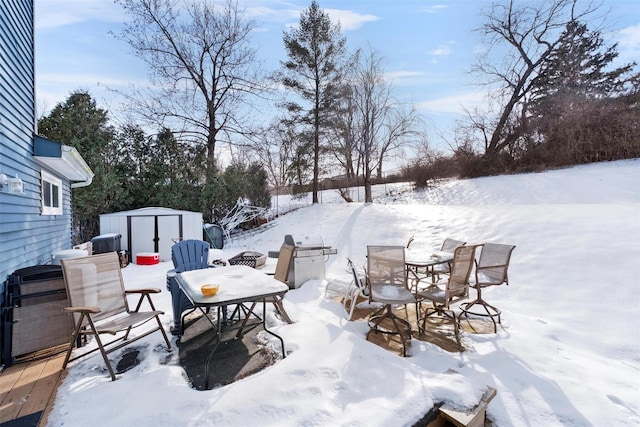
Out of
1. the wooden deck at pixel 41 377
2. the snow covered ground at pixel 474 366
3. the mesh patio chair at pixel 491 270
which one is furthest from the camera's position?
the mesh patio chair at pixel 491 270

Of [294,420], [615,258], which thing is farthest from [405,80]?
[294,420]

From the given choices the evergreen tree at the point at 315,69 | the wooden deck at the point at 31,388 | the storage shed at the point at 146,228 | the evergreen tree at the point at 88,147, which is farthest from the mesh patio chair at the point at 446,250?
the evergreen tree at the point at 88,147

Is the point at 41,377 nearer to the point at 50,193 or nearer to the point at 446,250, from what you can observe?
the point at 50,193

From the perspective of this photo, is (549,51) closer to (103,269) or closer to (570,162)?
(570,162)

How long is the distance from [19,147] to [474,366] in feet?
18.5

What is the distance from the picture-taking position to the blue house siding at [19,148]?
10.0ft

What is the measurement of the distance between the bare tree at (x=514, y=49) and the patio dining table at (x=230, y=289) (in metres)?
11.9

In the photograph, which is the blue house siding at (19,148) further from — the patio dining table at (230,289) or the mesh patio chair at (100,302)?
the patio dining table at (230,289)

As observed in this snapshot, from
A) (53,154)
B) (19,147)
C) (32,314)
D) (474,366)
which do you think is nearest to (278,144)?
(53,154)

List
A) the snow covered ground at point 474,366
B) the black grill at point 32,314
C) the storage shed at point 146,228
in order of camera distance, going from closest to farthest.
Answer: the snow covered ground at point 474,366
the black grill at point 32,314
the storage shed at point 146,228

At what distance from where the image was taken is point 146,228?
8062 mm

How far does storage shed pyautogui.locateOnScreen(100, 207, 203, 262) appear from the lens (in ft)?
26.1

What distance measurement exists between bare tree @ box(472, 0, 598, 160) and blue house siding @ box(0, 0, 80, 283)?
1345 cm

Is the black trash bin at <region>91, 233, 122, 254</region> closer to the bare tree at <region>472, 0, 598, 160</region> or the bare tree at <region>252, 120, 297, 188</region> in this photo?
the bare tree at <region>252, 120, 297, 188</region>
